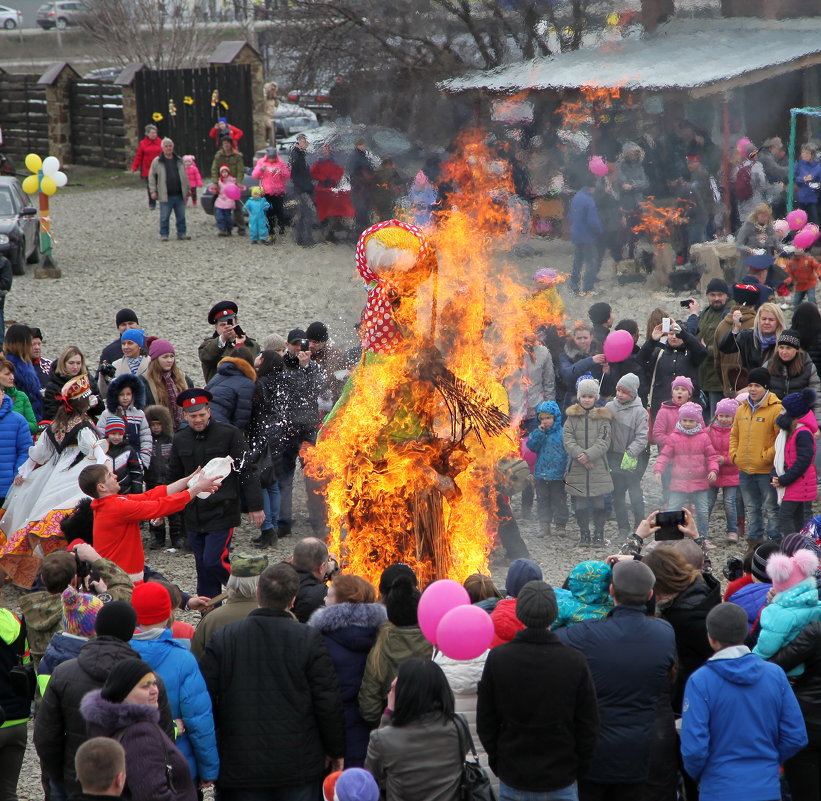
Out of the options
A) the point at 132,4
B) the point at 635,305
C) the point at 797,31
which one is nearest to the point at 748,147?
the point at 797,31

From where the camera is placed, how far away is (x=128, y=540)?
8.18m

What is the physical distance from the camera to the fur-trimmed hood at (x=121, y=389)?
32.9ft

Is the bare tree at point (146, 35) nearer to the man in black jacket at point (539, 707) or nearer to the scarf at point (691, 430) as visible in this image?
the scarf at point (691, 430)

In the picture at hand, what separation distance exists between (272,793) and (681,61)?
52.6 feet

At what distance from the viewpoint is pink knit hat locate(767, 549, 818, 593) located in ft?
19.4

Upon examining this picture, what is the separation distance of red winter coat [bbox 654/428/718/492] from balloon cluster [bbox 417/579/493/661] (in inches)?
194

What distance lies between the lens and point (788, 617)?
569 cm

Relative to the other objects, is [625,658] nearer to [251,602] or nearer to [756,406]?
[251,602]

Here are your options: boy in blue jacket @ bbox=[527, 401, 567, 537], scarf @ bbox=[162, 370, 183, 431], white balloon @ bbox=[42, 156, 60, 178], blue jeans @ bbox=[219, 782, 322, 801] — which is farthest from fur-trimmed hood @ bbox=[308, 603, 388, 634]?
white balloon @ bbox=[42, 156, 60, 178]

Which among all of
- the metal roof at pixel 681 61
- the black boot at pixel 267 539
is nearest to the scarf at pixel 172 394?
the black boot at pixel 267 539

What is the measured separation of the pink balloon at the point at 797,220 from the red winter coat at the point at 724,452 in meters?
7.06

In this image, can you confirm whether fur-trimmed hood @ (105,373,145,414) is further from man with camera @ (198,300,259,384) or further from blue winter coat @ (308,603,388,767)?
blue winter coat @ (308,603,388,767)

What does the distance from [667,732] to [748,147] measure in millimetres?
15482

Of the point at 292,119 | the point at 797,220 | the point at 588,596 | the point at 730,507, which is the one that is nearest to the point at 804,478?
the point at 730,507
